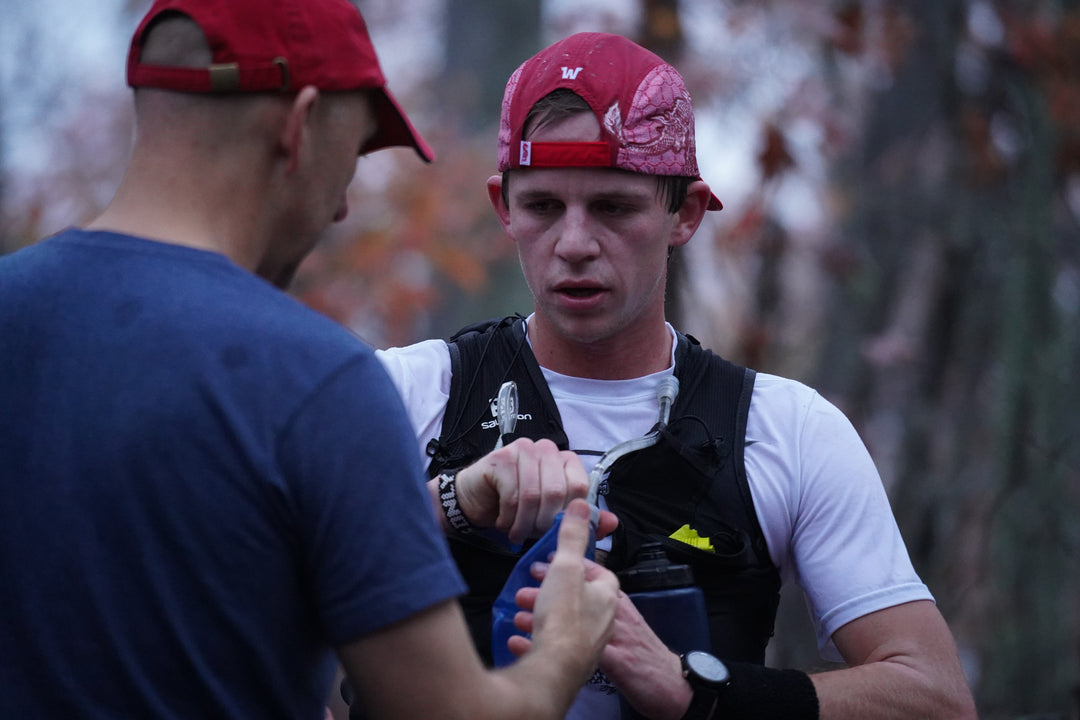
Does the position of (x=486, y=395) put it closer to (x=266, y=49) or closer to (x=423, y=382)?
(x=423, y=382)

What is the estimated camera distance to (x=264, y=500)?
1696 millimetres

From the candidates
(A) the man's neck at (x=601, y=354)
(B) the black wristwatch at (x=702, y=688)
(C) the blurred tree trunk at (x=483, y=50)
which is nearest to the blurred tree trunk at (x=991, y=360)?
(A) the man's neck at (x=601, y=354)

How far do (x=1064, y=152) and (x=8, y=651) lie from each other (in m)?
7.57

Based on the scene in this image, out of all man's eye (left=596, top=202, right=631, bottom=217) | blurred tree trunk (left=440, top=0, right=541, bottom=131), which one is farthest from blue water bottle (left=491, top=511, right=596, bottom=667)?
blurred tree trunk (left=440, top=0, right=541, bottom=131)

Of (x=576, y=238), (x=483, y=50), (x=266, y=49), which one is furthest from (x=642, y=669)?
(x=483, y=50)

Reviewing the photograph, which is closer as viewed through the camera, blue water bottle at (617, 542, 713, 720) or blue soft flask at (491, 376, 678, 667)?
blue soft flask at (491, 376, 678, 667)

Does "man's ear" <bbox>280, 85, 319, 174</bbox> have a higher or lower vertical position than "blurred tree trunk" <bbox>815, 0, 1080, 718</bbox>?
higher

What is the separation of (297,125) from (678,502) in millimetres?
1419

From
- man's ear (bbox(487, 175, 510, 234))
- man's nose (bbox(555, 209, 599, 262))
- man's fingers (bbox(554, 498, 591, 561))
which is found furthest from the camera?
man's ear (bbox(487, 175, 510, 234))

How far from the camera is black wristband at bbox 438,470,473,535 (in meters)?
2.66

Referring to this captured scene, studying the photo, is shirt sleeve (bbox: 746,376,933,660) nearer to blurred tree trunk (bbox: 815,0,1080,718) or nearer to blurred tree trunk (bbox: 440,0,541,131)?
blurred tree trunk (bbox: 815,0,1080,718)

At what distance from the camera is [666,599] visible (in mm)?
2670

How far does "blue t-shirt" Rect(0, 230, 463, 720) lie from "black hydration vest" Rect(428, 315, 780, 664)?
3.47 ft

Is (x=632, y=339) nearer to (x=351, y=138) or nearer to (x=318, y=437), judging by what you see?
(x=351, y=138)
